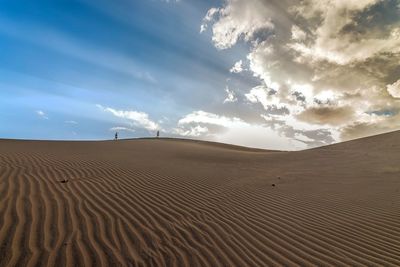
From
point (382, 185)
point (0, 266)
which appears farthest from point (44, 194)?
point (382, 185)

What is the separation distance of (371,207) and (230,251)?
13.8 ft

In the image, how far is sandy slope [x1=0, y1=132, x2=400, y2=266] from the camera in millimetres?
3918

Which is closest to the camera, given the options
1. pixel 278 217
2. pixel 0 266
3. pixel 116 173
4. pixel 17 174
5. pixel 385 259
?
pixel 0 266

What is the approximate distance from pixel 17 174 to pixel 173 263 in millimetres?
6234

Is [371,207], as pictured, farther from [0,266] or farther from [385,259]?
[0,266]

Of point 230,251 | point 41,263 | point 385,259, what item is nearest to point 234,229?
point 230,251

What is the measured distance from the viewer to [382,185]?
813 centimetres

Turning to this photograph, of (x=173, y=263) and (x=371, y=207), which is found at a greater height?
(x=371, y=207)

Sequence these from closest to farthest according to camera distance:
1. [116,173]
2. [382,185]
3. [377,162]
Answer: [382,185], [116,173], [377,162]

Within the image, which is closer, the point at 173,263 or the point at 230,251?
the point at 173,263

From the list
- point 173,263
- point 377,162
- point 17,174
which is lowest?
point 173,263

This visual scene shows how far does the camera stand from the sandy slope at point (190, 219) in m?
3.92

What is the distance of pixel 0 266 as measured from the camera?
3283mm

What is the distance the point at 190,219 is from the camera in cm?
536
